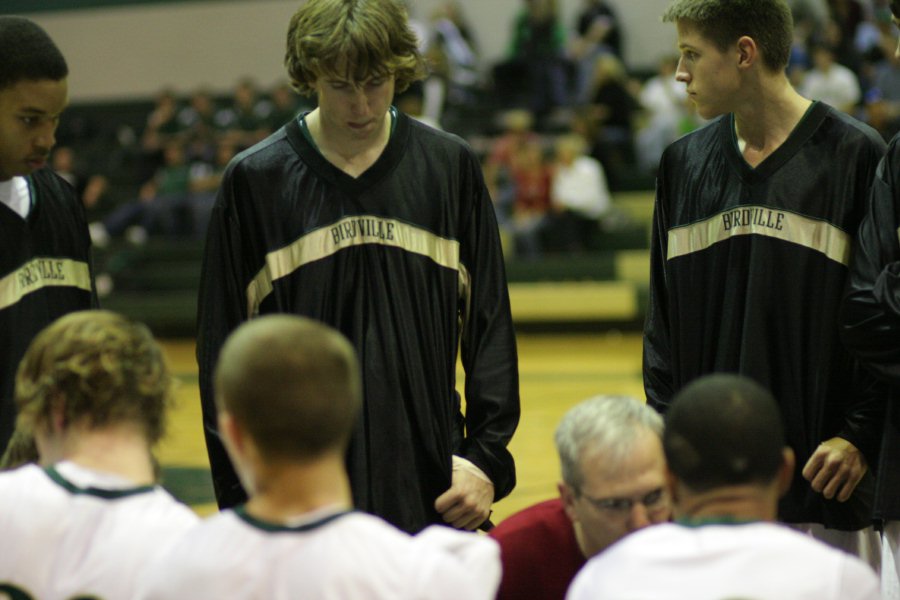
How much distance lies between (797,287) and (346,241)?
1.17m

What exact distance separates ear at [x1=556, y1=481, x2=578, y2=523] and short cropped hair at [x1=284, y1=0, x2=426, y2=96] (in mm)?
1083

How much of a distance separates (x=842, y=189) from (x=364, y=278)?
4.15 ft

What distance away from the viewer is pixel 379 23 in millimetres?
2994

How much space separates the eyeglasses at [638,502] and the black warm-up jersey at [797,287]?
75 cm

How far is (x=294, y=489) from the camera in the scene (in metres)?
1.97

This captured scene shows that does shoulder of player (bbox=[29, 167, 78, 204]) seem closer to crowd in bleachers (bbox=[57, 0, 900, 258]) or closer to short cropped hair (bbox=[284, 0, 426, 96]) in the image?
short cropped hair (bbox=[284, 0, 426, 96])

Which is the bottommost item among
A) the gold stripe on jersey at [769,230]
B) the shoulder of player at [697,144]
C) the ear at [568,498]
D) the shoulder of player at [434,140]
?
the ear at [568,498]

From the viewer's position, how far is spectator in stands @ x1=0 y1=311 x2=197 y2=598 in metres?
2.15

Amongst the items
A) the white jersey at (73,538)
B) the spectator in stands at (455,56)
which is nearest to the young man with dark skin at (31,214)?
the white jersey at (73,538)

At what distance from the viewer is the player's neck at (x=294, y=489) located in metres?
1.97

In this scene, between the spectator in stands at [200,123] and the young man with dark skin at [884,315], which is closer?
the young man with dark skin at [884,315]

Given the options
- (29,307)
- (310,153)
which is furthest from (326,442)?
(29,307)

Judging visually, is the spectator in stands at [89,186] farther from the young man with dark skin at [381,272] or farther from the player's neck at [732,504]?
the player's neck at [732,504]

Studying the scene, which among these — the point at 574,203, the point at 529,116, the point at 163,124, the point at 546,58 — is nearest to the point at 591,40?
the point at 546,58
